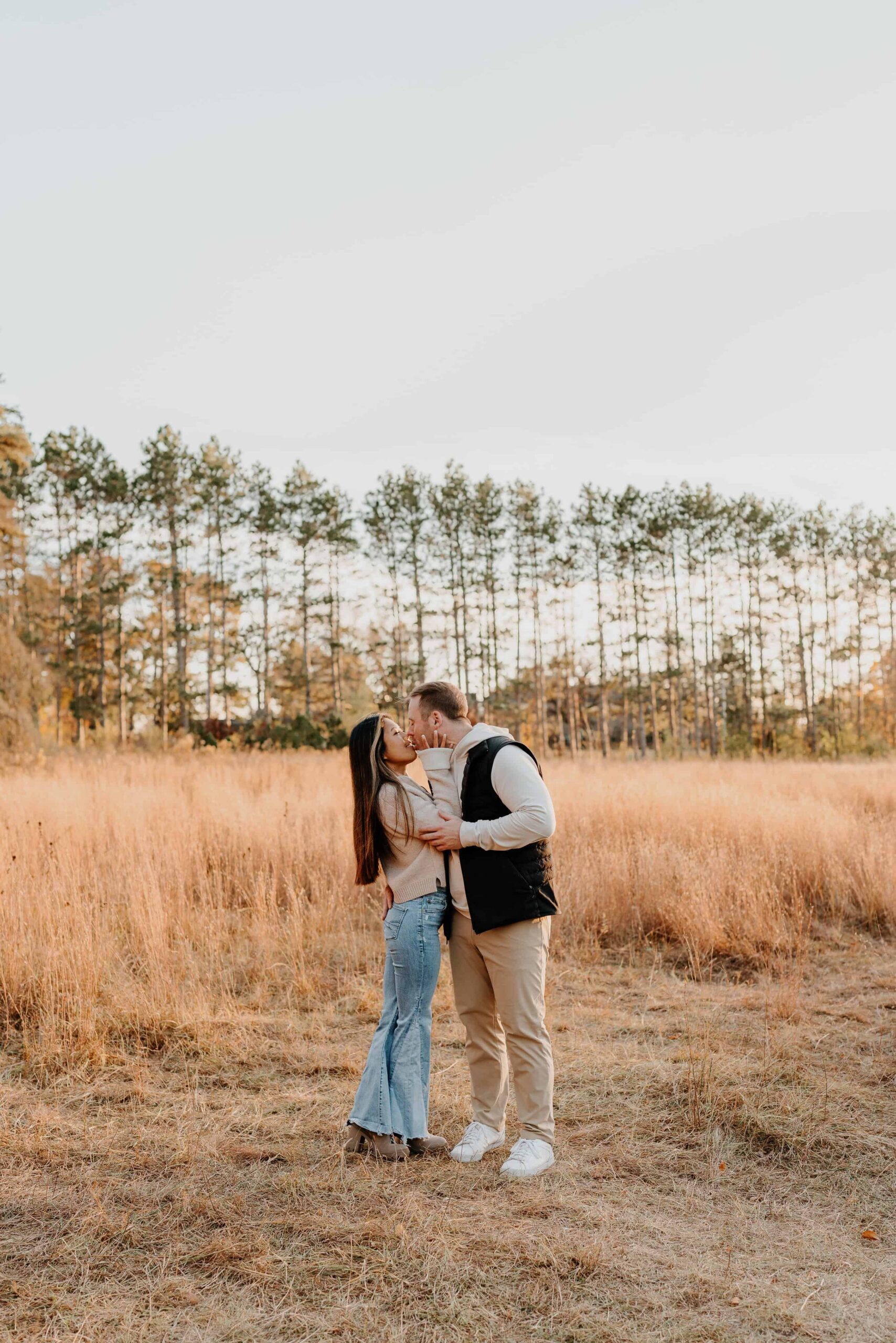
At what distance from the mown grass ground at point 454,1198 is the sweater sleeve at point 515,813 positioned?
1.29 metres

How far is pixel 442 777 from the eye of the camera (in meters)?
4.05

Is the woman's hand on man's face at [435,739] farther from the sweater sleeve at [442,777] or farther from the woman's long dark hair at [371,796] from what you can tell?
the woman's long dark hair at [371,796]

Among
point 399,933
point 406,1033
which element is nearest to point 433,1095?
point 406,1033

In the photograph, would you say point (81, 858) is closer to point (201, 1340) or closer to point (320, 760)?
point (201, 1340)

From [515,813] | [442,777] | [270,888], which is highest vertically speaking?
[442,777]

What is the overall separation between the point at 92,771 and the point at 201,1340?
35.8ft

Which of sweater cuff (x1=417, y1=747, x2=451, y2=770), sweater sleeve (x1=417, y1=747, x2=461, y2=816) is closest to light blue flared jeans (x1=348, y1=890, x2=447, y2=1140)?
sweater sleeve (x1=417, y1=747, x2=461, y2=816)

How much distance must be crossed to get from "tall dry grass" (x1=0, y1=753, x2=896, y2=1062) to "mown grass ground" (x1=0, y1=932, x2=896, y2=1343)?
0.37 m

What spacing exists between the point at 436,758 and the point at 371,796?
0.31 meters

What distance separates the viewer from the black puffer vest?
3787 millimetres

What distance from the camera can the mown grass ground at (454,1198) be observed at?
2.90 metres

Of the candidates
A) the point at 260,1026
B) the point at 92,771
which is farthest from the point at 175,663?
the point at 260,1026

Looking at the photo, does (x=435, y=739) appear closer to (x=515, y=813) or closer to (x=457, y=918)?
(x=515, y=813)

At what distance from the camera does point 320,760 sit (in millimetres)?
17094
